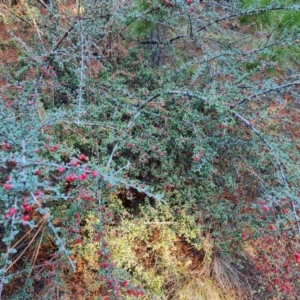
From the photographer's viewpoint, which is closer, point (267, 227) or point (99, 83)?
point (267, 227)

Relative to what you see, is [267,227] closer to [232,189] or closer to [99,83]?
[232,189]

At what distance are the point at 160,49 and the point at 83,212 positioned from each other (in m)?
Result: 1.38

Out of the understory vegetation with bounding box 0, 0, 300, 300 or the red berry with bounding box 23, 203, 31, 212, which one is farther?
the understory vegetation with bounding box 0, 0, 300, 300

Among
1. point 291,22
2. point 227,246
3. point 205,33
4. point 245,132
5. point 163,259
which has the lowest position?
point 163,259

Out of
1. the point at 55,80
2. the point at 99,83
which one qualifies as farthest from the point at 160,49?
the point at 55,80

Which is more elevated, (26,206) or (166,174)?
(26,206)

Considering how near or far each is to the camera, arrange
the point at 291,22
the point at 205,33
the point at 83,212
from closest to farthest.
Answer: the point at 83,212, the point at 205,33, the point at 291,22

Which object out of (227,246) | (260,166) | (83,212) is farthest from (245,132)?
(83,212)

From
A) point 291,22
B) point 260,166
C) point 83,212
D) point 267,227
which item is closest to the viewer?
point 83,212

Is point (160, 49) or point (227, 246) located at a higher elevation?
point (160, 49)

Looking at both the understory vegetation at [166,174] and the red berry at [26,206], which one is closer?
the red berry at [26,206]

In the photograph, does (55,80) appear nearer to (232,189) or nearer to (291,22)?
(232,189)

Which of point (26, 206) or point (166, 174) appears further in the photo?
point (166, 174)

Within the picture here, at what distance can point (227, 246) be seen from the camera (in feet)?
5.11
